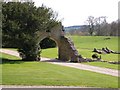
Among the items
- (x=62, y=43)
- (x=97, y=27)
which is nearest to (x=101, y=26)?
(x=97, y=27)

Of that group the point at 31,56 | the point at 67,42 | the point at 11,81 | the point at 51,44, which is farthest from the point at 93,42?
the point at 11,81

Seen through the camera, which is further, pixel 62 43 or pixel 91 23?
pixel 91 23

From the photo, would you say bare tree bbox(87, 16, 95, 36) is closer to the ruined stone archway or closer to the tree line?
Answer: the tree line

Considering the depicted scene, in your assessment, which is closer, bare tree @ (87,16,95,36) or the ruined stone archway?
the ruined stone archway

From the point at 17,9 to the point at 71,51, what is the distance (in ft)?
30.0

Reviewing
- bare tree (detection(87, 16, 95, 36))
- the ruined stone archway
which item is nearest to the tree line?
bare tree (detection(87, 16, 95, 36))

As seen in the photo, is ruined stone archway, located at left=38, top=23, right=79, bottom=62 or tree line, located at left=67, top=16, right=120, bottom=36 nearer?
ruined stone archway, located at left=38, top=23, right=79, bottom=62

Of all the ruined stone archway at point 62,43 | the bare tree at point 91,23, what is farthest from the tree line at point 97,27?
the ruined stone archway at point 62,43

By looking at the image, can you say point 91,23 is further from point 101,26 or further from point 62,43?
point 62,43

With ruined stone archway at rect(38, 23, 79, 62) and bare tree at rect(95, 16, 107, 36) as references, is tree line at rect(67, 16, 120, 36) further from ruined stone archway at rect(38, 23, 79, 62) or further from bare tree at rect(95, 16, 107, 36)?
ruined stone archway at rect(38, 23, 79, 62)

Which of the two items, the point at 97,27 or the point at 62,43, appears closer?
the point at 62,43

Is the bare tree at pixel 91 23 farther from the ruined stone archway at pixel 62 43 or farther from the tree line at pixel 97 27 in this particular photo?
the ruined stone archway at pixel 62 43

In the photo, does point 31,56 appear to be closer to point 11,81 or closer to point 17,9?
point 17,9

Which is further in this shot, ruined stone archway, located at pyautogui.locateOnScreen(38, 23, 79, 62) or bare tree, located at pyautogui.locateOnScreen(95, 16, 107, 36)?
bare tree, located at pyautogui.locateOnScreen(95, 16, 107, 36)
